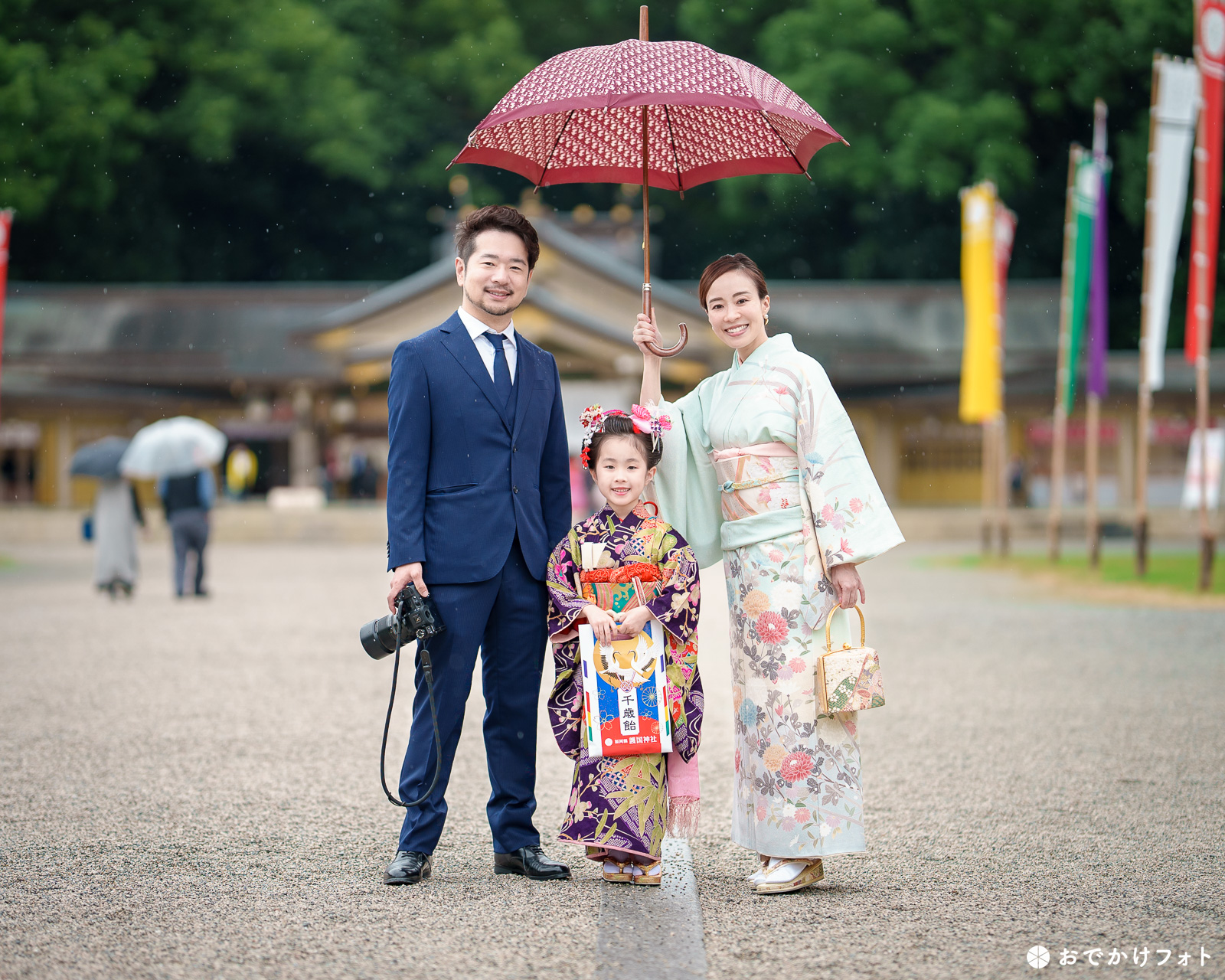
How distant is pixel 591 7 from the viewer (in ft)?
108

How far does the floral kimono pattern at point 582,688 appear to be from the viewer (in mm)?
3076

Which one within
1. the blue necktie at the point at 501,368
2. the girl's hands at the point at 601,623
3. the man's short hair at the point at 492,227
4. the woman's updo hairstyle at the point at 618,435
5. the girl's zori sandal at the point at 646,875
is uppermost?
the man's short hair at the point at 492,227

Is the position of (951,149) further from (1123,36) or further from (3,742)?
(3,742)

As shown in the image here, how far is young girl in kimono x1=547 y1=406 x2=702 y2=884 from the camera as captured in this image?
10.1ft

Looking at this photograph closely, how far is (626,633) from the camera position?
10.1ft

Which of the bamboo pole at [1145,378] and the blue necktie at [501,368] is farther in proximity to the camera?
the bamboo pole at [1145,378]

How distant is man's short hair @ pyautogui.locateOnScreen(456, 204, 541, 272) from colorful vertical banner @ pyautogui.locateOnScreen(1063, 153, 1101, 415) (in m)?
→ 10.6

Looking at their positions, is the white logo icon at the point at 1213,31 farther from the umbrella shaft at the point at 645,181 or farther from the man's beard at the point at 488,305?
the man's beard at the point at 488,305

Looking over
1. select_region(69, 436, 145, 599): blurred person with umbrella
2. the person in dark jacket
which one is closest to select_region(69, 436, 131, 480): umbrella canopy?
select_region(69, 436, 145, 599): blurred person with umbrella

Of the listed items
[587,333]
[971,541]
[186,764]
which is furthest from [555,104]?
[587,333]

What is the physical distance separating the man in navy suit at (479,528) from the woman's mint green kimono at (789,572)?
534 millimetres

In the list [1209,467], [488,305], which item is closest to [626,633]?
[488,305]

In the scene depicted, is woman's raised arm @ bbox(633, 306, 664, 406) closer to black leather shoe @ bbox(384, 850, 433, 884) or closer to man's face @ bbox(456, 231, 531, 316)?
man's face @ bbox(456, 231, 531, 316)

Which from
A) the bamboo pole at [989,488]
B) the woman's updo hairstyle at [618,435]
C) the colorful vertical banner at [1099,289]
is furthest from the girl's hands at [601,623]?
the bamboo pole at [989,488]
